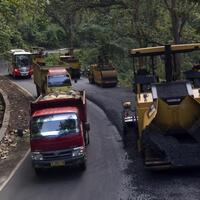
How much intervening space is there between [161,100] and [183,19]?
24.0 m

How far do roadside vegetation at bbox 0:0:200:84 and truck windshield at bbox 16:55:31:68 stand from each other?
6.82 feet

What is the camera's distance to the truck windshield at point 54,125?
18.0m

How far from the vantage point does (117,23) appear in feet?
165

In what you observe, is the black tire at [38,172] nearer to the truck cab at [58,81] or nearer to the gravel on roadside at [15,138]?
the gravel on roadside at [15,138]

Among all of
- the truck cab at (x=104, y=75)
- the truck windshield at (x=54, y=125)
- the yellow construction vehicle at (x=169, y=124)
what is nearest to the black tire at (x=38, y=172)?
the truck windshield at (x=54, y=125)

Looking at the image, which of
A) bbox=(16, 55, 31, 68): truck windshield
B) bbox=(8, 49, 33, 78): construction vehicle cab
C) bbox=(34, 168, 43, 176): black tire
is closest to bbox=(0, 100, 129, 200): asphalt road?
bbox=(34, 168, 43, 176): black tire

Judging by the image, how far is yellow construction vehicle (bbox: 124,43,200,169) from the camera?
53.0 feet

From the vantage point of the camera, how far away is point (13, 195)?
1616 centimetres

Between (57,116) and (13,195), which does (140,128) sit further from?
(13,195)

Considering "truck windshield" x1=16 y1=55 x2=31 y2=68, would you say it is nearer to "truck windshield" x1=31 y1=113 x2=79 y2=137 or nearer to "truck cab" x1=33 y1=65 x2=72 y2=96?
"truck cab" x1=33 y1=65 x2=72 y2=96

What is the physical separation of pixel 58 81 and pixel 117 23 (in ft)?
61.0

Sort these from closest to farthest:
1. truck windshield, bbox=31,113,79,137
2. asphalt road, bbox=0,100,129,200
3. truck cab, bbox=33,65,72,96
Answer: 1. asphalt road, bbox=0,100,129,200
2. truck windshield, bbox=31,113,79,137
3. truck cab, bbox=33,65,72,96

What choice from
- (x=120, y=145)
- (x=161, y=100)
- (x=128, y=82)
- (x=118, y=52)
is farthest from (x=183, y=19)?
(x=161, y=100)

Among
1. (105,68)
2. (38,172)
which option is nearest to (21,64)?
(105,68)
